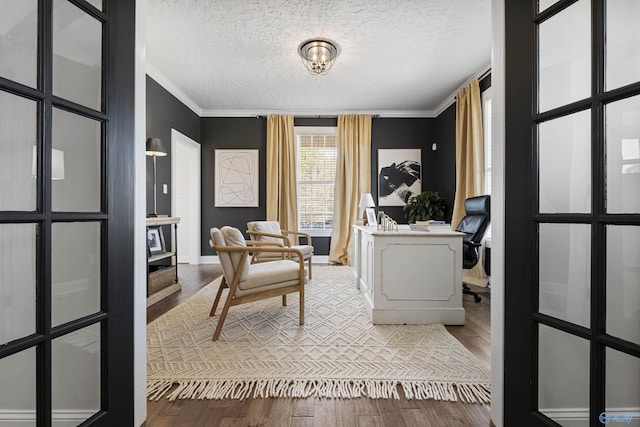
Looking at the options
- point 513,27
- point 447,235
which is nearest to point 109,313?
point 513,27

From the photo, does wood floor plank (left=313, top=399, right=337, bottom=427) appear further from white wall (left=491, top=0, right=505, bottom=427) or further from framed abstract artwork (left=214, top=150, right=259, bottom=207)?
framed abstract artwork (left=214, top=150, right=259, bottom=207)

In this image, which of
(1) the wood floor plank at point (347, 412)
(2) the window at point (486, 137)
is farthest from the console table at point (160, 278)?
(2) the window at point (486, 137)

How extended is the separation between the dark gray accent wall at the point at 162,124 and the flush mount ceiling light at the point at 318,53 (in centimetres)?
Result: 198

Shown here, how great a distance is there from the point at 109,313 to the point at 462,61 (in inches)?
155

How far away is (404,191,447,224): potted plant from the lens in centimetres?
463

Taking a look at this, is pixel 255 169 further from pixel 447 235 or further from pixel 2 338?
pixel 2 338

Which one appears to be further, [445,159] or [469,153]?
[445,159]

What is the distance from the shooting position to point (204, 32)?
281cm

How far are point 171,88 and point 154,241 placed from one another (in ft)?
7.26

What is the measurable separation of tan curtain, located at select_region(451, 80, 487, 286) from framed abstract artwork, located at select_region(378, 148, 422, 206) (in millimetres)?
1184

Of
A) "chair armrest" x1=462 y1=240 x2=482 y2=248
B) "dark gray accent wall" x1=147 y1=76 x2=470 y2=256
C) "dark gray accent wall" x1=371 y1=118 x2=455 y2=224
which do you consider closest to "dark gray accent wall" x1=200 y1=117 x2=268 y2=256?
"dark gray accent wall" x1=147 y1=76 x2=470 y2=256

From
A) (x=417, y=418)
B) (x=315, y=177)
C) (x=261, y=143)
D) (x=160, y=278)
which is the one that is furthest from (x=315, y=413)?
(x=261, y=143)

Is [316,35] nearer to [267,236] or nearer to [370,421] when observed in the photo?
[267,236]

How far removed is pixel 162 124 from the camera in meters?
3.96
